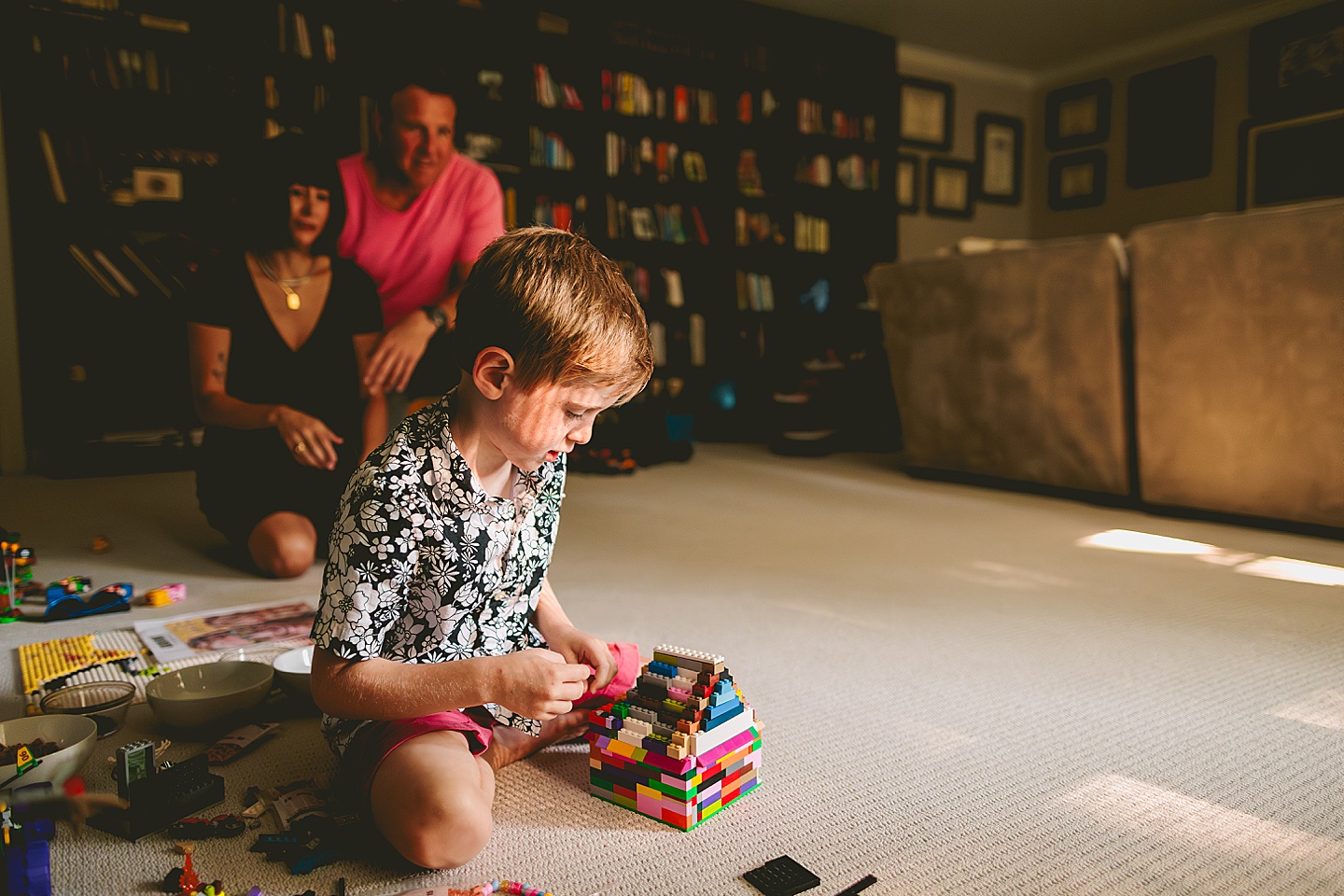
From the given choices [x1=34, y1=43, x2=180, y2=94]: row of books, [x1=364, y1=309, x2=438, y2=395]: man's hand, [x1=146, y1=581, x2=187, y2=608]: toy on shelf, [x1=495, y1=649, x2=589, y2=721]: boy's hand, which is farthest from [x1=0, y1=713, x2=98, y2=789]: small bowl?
[x1=34, y1=43, x2=180, y2=94]: row of books

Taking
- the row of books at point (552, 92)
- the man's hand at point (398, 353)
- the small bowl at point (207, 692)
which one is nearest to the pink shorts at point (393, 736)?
the small bowl at point (207, 692)

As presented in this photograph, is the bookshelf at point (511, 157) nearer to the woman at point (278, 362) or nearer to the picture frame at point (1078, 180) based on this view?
the woman at point (278, 362)

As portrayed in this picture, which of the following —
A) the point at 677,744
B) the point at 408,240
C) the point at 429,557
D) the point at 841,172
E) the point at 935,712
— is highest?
the point at 841,172

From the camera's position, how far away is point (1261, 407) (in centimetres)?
238

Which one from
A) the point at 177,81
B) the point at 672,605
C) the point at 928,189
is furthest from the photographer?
the point at 928,189

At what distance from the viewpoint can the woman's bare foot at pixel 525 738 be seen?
1.10 metres

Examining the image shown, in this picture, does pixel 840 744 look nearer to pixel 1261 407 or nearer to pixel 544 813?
pixel 544 813

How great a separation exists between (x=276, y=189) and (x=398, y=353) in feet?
1.51

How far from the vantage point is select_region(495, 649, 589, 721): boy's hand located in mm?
847

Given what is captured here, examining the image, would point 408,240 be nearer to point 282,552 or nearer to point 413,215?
point 413,215

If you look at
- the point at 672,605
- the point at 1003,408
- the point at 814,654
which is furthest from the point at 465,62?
the point at 814,654

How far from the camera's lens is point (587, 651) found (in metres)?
1.06

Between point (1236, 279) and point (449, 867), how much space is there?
2.42m

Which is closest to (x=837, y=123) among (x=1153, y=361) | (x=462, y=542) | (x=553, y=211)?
(x=553, y=211)
